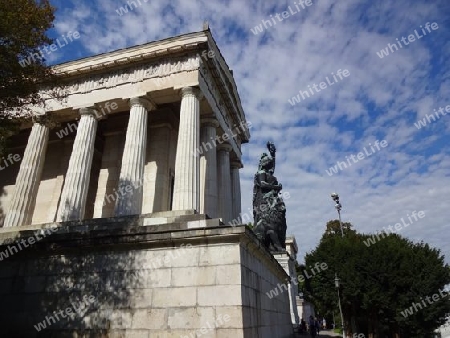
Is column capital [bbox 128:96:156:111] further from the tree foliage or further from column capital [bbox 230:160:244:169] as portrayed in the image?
the tree foliage

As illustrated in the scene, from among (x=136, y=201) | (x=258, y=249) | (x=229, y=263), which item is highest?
(x=136, y=201)

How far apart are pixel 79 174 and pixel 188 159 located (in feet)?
18.5

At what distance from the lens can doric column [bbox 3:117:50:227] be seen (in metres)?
17.2

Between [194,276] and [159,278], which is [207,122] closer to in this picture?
[159,278]

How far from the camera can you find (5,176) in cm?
2339

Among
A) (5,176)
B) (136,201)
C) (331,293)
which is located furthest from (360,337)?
(5,176)

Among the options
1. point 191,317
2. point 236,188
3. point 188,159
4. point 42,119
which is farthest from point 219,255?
point 236,188

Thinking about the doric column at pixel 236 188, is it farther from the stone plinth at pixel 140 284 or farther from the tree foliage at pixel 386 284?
the stone plinth at pixel 140 284

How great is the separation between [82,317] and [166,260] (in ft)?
7.66

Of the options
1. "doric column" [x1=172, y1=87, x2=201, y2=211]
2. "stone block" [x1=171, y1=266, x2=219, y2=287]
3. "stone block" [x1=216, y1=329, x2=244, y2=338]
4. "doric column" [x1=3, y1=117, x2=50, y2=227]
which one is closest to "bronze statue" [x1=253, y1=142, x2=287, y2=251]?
"doric column" [x1=172, y1=87, x2=201, y2=211]

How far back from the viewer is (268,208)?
16.3m

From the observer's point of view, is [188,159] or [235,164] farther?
[235,164]

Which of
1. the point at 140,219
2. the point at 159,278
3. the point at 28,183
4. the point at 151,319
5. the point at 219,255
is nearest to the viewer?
the point at 151,319

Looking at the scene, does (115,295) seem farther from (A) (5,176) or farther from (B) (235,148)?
(A) (5,176)
